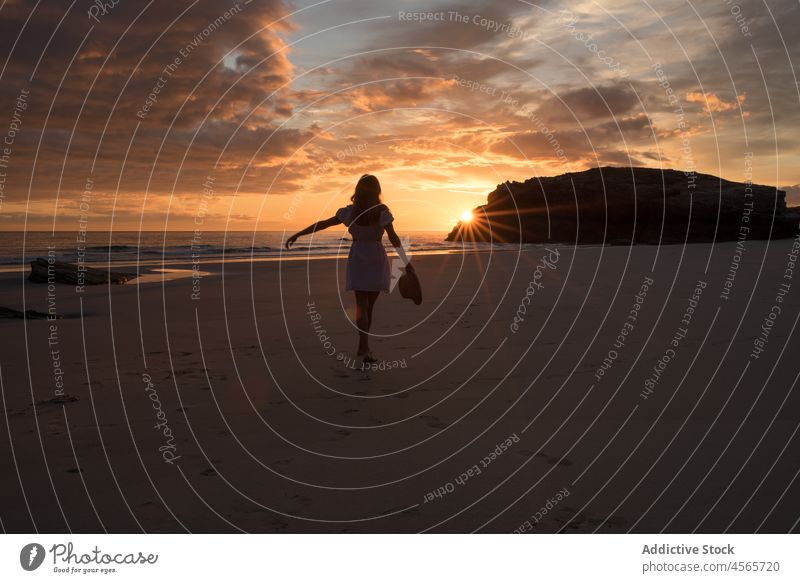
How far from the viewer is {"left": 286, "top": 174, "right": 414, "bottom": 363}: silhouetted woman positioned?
9.30 metres

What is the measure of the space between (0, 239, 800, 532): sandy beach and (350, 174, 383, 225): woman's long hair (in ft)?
6.74

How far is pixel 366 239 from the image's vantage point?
9.42 m

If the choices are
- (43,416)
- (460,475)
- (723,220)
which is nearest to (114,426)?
(43,416)

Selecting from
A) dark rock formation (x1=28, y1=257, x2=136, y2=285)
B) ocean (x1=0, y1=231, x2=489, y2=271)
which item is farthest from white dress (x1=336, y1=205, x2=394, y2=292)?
ocean (x1=0, y1=231, x2=489, y2=271)

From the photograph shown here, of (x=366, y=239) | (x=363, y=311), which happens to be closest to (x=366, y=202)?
(x=366, y=239)

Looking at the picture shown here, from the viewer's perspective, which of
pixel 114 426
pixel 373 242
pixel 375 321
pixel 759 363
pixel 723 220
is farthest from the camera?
pixel 723 220

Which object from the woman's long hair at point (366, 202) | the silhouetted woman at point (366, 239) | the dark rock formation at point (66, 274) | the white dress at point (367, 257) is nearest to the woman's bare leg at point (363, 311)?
the silhouetted woman at point (366, 239)

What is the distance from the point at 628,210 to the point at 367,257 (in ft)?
165

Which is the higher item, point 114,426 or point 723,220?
point 723,220

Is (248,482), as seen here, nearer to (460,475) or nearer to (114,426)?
(460,475)

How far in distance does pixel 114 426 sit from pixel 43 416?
85cm
